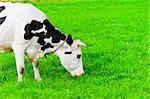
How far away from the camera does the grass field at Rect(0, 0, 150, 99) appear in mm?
10648

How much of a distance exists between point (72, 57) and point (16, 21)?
1594 mm

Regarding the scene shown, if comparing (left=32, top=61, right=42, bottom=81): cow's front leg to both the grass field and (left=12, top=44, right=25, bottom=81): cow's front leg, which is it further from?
(left=12, top=44, right=25, bottom=81): cow's front leg

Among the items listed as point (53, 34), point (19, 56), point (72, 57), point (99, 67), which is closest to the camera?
point (19, 56)

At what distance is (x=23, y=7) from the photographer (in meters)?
12.0

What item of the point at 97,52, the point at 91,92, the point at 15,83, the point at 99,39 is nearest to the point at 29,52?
the point at 15,83

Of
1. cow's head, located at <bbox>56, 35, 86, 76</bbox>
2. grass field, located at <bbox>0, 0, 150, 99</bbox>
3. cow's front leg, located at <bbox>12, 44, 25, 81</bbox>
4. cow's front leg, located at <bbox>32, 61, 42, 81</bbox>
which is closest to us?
grass field, located at <bbox>0, 0, 150, 99</bbox>

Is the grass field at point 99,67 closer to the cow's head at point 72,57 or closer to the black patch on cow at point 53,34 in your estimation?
the cow's head at point 72,57

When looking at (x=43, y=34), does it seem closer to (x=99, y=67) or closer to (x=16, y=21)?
(x=16, y=21)

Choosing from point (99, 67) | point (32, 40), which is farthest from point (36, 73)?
point (99, 67)

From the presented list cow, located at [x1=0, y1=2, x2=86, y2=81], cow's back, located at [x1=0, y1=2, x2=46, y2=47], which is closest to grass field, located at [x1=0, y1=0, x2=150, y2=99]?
cow, located at [x1=0, y1=2, x2=86, y2=81]

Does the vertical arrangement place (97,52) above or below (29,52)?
below

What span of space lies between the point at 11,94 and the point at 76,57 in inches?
80.8

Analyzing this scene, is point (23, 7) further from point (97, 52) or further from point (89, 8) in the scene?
point (89, 8)

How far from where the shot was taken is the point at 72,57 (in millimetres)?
11859
